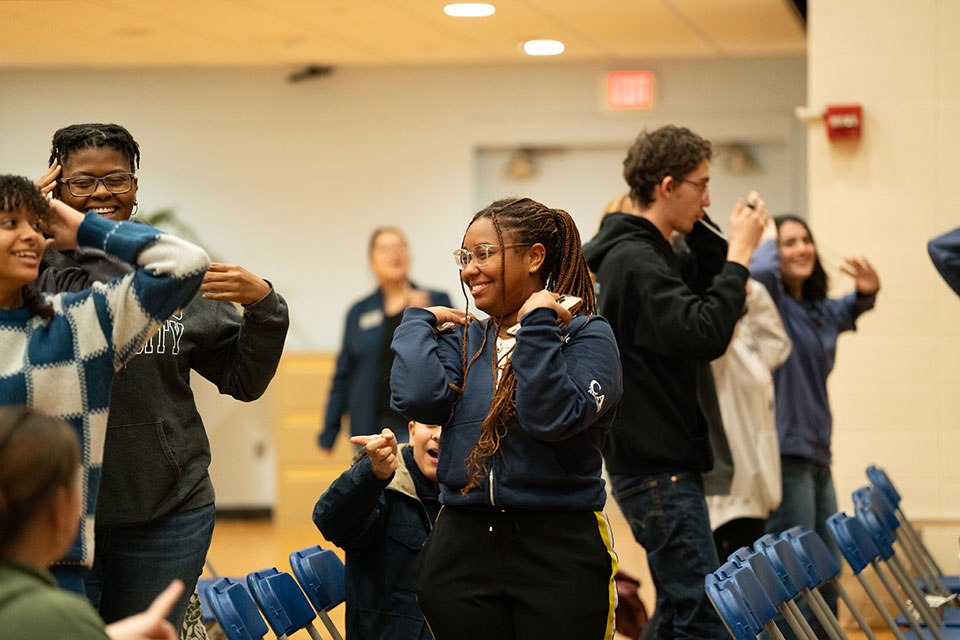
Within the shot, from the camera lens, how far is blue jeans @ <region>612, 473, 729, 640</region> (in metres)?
3.13

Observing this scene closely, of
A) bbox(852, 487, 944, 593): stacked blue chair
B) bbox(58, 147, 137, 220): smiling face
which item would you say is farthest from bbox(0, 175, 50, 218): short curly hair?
bbox(852, 487, 944, 593): stacked blue chair

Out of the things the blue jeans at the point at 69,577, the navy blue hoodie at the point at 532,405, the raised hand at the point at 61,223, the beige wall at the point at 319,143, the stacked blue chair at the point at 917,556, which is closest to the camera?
the blue jeans at the point at 69,577

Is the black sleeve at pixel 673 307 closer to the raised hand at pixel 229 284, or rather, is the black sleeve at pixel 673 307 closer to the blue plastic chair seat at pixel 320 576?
the blue plastic chair seat at pixel 320 576

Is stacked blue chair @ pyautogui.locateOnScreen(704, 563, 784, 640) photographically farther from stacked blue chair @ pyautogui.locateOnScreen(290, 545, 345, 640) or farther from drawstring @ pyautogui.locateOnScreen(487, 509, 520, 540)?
stacked blue chair @ pyautogui.locateOnScreen(290, 545, 345, 640)

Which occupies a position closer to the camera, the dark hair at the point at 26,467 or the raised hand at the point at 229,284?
the dark hair at the point at 26,467

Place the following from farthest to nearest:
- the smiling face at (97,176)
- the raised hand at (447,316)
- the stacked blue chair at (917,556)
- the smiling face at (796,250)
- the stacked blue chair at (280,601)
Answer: the smiling face at (796,250)
the stacked blue chair at (917,556)
the stacked blue chair at (280,601)
the raised hand at (447,316)
the smiling face at (97,176)

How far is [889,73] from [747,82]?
8.25ft

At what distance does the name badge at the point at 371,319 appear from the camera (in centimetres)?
621

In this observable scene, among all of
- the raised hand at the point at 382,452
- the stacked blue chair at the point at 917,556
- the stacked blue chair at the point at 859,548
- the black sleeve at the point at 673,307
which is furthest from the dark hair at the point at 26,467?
the stacked blue chair at the point at 917,556

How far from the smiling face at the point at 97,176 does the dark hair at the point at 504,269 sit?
69 cm

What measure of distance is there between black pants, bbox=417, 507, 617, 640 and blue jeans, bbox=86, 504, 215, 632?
467 millimetres

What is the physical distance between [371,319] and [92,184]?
392 centimetres

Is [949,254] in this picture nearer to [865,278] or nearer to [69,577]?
[865,278]


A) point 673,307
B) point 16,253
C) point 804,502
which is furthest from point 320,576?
point 804,502
